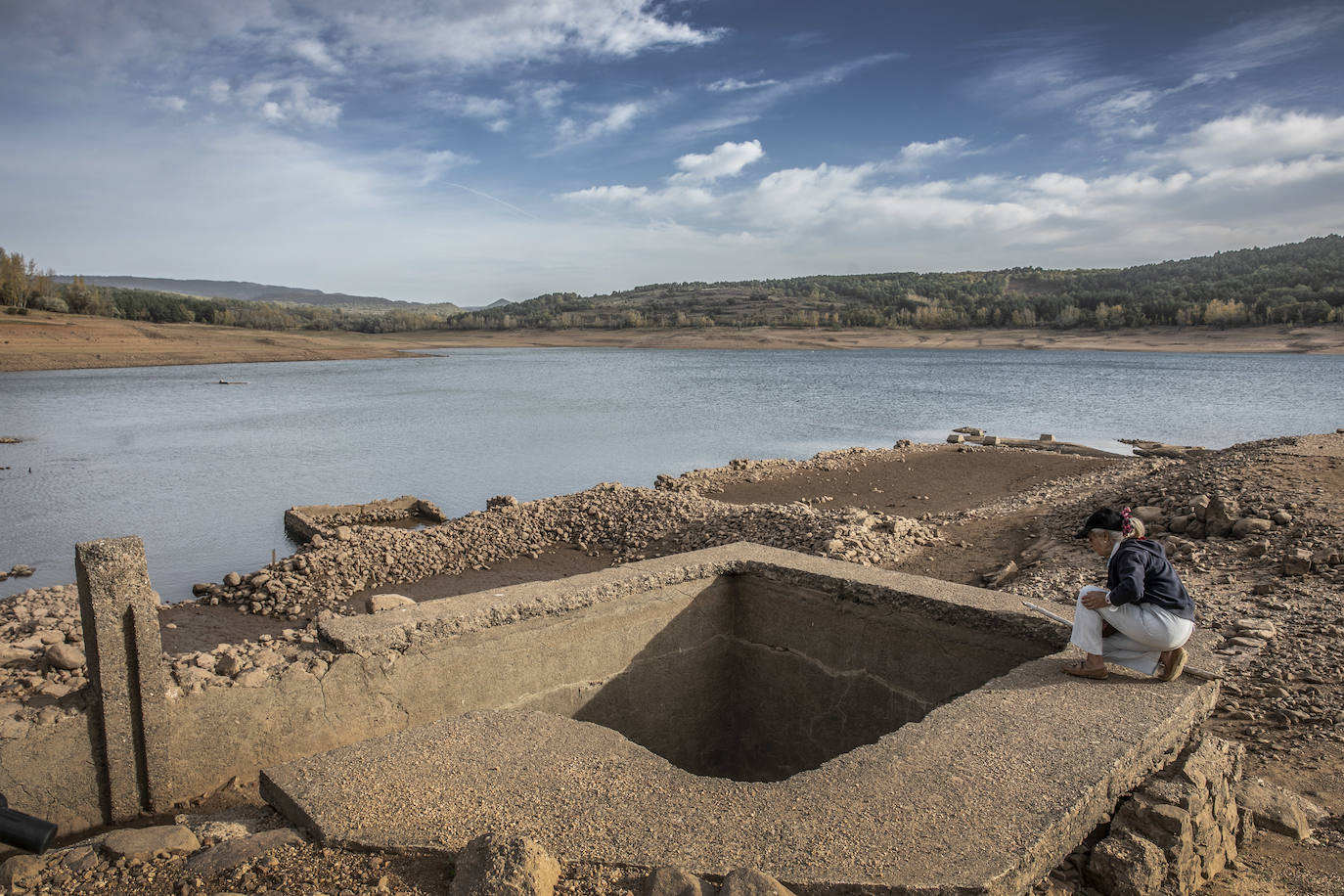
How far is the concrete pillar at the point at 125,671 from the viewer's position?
346cm

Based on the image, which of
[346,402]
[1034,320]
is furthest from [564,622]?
[1034,320]

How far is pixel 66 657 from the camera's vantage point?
4434 mm

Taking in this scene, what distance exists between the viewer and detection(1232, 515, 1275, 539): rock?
26.5 feet

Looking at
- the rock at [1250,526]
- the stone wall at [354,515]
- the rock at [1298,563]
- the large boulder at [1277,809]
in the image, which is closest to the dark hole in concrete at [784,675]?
the large boulder at [1277,809]

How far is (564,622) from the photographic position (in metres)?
4.84

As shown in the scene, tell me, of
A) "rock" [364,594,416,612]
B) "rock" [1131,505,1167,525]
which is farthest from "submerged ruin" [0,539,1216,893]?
"rock" [1131,505,1167,525]

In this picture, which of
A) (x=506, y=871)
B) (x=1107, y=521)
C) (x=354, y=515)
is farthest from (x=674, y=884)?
A: (x=354, y=515)

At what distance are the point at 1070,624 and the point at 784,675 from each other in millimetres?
1851

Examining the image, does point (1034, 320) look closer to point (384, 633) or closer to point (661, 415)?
point (661, 415)

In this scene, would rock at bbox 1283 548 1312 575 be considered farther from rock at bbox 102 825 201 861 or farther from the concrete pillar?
the concrete pillar

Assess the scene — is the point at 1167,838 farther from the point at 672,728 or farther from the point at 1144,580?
the point at 672,728

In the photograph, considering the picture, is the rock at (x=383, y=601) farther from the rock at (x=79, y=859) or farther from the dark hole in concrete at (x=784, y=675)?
the rock at (x=79, y=859)

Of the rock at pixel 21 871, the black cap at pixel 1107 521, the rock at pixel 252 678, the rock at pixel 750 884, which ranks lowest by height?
the rock at pixel 21 871

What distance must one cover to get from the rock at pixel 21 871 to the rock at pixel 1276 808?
445cm
